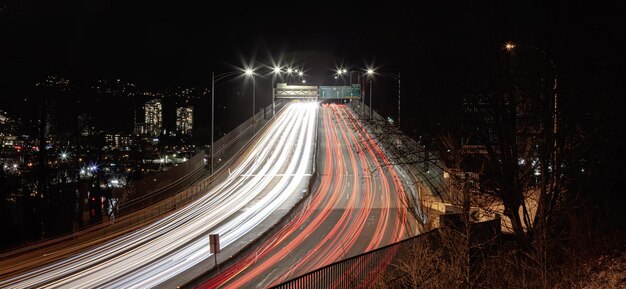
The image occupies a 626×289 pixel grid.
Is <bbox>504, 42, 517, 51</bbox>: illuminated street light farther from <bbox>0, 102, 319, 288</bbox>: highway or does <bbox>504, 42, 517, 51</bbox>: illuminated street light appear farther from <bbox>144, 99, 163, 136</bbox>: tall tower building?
<bbox>144, 99, 163, 136</bbox>: tall tower building

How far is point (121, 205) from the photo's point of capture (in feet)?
99.5

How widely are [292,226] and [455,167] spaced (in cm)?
1642

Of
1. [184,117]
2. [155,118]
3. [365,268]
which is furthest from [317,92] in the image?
[365,268]

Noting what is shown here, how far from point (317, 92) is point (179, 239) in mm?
72852

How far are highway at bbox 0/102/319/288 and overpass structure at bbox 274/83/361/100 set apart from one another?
44240mm

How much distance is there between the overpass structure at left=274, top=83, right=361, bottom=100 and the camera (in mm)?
91375

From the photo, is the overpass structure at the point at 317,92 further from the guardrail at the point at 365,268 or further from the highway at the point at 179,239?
the guardrail at the point at 365,268

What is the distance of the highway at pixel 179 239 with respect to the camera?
624 inches

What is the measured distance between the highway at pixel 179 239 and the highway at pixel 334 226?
1.79 metres

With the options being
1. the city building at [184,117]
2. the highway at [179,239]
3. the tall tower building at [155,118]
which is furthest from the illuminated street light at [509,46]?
the tall tower building at [155,118]

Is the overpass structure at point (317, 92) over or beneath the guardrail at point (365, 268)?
over

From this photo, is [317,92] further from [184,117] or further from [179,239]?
[179,239]

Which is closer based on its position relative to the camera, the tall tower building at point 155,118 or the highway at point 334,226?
the highway at point 334,226

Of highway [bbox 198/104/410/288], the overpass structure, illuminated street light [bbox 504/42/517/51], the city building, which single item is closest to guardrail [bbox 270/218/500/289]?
highway [bbox 198/104/410/288]
